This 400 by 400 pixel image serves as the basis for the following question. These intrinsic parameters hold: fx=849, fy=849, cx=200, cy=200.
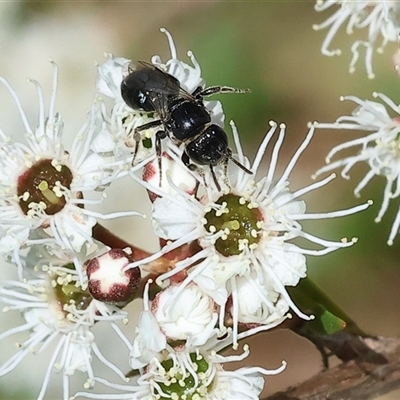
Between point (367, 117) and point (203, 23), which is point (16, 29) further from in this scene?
point (367, 117)

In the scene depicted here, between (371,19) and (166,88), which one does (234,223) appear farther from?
(371,19)

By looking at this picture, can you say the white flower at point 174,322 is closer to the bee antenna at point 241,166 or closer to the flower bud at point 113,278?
the flower bud at point 113,278

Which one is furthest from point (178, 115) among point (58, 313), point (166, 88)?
point (58, 313)

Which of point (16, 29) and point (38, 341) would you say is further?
point (16, 29)

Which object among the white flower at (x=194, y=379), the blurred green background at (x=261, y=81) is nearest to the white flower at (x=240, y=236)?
the white flower at (x=194, y=379)

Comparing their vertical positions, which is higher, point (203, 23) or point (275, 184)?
point (203, 23)

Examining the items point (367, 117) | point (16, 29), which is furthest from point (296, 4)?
point (367, 117)

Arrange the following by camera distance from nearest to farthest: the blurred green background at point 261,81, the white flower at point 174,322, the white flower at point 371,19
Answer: the white flower at point 174,322
the white flower at point 371,19
the blurred green background at point 261,81

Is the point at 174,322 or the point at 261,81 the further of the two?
the point at 261,81
